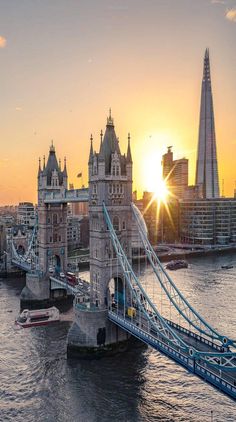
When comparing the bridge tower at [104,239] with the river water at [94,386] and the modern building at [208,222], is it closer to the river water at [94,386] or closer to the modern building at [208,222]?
the river water at [94,386]

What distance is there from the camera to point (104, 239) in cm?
5197

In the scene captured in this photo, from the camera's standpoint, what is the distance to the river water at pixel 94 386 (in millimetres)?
36938

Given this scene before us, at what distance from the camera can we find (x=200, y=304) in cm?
7156

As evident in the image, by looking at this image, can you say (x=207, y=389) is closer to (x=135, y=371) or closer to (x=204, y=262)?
(x=135, y=371)

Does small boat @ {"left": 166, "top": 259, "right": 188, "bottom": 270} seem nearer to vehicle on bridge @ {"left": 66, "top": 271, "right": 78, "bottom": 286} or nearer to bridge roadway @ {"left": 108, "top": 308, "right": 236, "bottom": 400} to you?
vehicle on bridge @ {"left": 66, "top": 271, "right": 78, "bottom": 286}

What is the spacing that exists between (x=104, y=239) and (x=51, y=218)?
28944 millimetres

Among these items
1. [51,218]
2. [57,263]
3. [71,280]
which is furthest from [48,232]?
[71,280]

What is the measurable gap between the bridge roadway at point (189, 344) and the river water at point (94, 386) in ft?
16.5

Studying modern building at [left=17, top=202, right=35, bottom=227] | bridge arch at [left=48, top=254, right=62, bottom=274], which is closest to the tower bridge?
bridge arch at [left=48, top=254, right=62, bottom=274]

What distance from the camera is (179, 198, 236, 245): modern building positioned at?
168m

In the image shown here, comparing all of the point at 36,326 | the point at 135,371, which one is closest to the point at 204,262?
the point at 36,326

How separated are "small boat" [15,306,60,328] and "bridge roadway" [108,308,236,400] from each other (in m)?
16.9

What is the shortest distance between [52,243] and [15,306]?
14.2 m

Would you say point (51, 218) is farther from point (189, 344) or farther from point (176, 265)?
point (176, 265)
